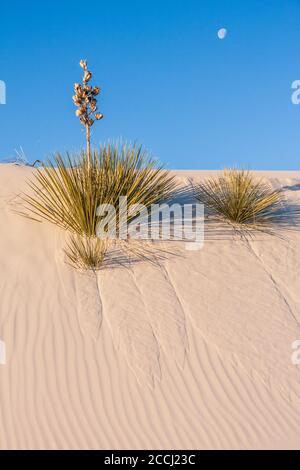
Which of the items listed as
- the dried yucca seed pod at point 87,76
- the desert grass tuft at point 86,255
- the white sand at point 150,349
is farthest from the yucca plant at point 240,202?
the dried yucca seed pod at point 87,76

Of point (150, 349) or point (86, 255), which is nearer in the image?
point (150, 349)

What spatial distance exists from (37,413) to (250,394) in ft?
6.17

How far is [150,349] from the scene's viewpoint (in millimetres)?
5258

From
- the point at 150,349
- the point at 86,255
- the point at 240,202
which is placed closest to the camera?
the point at 150,349

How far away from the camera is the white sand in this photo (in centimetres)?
445

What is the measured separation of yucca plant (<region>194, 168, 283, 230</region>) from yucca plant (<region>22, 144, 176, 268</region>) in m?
0.99

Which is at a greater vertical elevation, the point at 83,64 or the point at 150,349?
the point at 83,64

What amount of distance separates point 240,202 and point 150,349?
10.2ft

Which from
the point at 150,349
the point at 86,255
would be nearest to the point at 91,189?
the point at 86,255

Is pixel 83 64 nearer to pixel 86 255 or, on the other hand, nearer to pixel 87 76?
pixel 87 76

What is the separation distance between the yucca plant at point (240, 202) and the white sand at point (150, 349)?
0.62m

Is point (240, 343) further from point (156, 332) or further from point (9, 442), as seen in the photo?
point (9, 442)

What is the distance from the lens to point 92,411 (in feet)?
15.0

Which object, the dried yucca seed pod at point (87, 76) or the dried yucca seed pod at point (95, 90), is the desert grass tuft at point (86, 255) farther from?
the dried yucca seed pod at point (87, 76)
